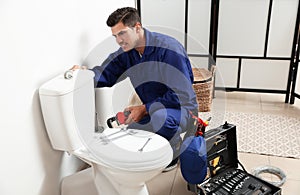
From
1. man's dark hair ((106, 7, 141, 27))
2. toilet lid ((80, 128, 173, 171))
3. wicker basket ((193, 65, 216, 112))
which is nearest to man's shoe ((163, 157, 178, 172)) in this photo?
toilet lid ((80, 128, 173, 171))

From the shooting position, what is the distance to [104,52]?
2104 millimetres

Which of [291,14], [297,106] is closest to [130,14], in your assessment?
[291,14]

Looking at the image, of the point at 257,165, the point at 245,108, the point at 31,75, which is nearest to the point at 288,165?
the point at 257,165

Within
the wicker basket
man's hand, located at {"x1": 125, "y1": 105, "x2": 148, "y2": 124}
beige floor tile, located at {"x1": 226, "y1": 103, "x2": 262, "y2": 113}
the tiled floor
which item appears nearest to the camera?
man's hand, located at {"x1": 125, "y1": 105, "x2": 148, "y2": 124}

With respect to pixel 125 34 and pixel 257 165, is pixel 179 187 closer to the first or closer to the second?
pixel 257 165

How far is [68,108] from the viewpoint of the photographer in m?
1.44

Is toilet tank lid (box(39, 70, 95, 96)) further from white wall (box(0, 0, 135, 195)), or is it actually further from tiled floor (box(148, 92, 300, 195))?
tiled floor (box(148, 92, 300, 195))

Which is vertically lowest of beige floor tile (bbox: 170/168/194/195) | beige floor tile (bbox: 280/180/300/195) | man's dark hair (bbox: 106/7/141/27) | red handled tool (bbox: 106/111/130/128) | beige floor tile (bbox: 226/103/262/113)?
beige floor tile (bbox: 170/168/194/195)

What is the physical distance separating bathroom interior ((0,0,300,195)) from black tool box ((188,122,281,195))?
0.20 m

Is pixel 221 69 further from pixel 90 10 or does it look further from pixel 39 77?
pixel 39 77

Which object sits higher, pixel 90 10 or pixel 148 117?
pixel 90 10

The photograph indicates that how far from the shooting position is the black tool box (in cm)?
164

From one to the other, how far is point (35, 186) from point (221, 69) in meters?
2.06

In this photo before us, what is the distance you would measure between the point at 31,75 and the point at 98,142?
0.43m
